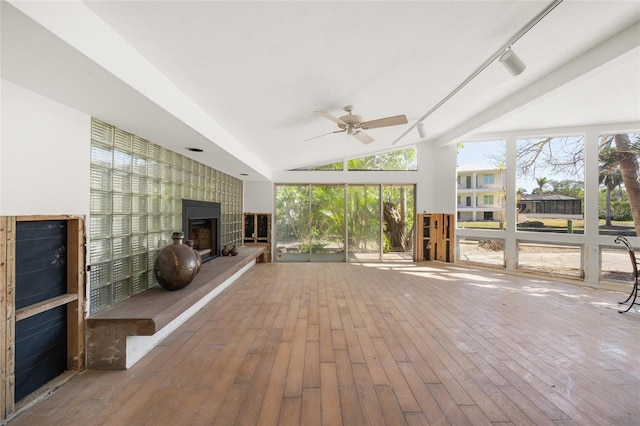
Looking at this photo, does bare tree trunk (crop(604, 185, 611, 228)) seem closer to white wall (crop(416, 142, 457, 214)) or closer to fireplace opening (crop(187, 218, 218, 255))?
white wall (crop(416, 142, 457, 214))

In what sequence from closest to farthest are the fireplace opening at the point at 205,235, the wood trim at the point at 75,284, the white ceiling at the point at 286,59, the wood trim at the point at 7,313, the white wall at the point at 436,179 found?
the white ceiling at the point at 286,59
the wood trim at the point at 7,313
the wood trim at the point at 75,284
the fireplace opening at the point at 205,235
the white wall at the point at 436,179

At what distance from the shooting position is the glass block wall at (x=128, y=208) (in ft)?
7.00

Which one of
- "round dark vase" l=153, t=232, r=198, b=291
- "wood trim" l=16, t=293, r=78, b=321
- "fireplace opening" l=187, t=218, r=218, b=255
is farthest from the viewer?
"fireplace opening" l=187, t=218, r=218, b=255

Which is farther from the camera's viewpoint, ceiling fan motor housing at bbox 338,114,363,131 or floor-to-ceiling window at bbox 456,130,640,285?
floor-to-ceiling window at bbox 456,130,640,285

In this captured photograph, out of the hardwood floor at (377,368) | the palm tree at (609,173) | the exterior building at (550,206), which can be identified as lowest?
the hardwood floor at (377,368)

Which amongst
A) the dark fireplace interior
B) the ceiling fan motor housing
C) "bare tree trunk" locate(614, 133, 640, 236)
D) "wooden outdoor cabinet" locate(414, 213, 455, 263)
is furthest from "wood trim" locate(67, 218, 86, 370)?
"bare tree trunk" locate(614, 133, 640, 236)

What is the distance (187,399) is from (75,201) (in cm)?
169

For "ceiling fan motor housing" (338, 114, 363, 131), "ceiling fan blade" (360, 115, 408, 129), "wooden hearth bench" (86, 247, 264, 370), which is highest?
"ceiling fan motor housing" (338, 114, 363, 131)

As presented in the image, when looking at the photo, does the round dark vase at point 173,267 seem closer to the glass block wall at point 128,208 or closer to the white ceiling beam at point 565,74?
the glass block wall at point 128,208

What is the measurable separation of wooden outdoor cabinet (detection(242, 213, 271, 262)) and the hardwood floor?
2.91m

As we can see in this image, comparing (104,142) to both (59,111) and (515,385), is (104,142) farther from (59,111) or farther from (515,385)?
(515,385)

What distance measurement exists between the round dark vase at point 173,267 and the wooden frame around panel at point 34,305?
2.10ft

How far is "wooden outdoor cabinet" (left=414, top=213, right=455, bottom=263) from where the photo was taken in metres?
6.56

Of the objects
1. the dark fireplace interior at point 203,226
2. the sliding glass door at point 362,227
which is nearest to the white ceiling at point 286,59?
the dark fireplace interior at point 203,226
